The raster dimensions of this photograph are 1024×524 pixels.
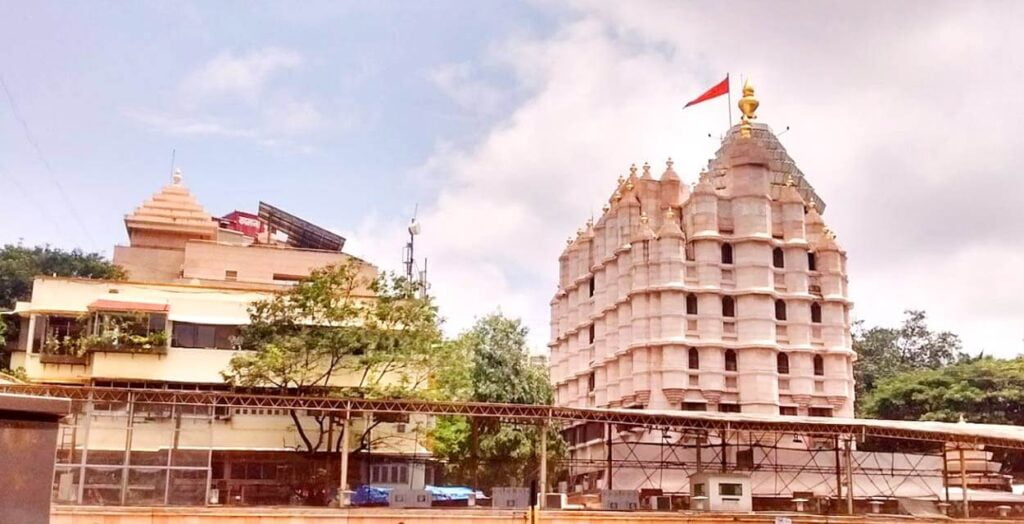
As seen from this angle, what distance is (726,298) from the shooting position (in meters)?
58.0

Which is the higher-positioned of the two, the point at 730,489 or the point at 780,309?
the point at 780,309

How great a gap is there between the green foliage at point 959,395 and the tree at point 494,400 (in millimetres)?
29336

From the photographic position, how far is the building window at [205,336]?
46.9m

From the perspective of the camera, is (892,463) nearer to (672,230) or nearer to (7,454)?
(672,230)

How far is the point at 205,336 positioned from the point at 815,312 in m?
33.7

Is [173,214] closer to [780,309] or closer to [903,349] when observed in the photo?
[780,309]

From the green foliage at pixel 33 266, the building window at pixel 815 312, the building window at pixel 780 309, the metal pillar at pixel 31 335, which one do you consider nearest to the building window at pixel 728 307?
the building window at pixel 780 309

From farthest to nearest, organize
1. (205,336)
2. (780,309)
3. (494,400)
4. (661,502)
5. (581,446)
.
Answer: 1. (581,446)
2. (780,309)
3. (494,400)
4. (205,336)
5. (661,502)

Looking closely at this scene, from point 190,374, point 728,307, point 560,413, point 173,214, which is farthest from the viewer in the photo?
point 173,214

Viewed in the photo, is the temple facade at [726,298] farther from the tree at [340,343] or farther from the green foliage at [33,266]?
the green foliage at [33,266]


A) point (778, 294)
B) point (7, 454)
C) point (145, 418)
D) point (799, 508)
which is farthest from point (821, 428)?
point (7, 454)

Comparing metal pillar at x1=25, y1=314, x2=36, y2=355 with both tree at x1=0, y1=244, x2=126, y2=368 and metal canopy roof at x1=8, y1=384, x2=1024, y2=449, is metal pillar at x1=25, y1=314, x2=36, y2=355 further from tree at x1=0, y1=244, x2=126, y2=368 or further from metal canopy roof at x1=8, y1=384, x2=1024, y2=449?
tree at x1=0, y1=244, x2=126, y2=368

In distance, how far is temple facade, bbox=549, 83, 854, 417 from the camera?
5591 cm

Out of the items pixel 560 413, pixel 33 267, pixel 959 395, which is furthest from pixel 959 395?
pixel 33 267
